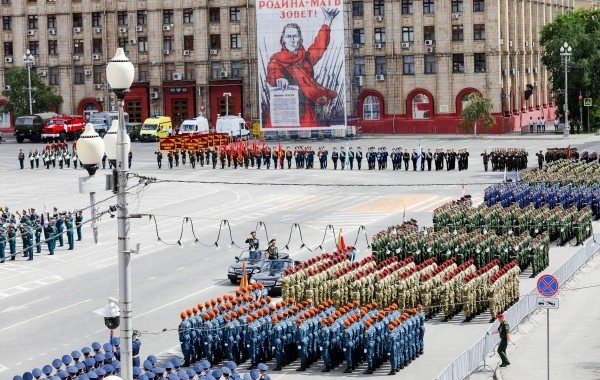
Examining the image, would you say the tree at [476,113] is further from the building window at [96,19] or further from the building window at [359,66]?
the building window at [96,19]

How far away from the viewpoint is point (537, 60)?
3932 inches

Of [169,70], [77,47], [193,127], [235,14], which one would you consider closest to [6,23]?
[77,47]

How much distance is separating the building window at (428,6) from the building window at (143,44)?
1974 cm

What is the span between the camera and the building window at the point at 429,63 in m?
88.2

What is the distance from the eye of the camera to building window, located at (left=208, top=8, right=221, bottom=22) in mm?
93062

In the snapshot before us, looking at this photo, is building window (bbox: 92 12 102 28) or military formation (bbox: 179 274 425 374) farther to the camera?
building window (bbox: 92 12 102 28)

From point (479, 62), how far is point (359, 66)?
8075 mm

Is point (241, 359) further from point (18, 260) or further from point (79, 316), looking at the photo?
point (18, 260)

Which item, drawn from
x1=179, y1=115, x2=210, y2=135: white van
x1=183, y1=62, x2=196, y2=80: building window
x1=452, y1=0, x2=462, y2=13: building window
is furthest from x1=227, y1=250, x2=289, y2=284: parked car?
x1=183, y1=62, x2=196, y2=80: building window

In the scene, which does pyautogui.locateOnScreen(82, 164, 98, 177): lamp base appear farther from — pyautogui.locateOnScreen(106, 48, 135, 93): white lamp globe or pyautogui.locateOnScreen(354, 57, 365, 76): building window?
pyautogui.locateOnScreen(354, 57, 365, 76): building window

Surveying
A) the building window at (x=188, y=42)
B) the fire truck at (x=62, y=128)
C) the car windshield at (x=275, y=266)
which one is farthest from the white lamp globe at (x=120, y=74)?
the building window at (x=188, y=42)

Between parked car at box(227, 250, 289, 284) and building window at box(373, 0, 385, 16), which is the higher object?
building window at box(373, 0, 385, 16)

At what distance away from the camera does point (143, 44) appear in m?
94.8

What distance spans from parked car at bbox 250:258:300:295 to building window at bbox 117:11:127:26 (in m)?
63.0
